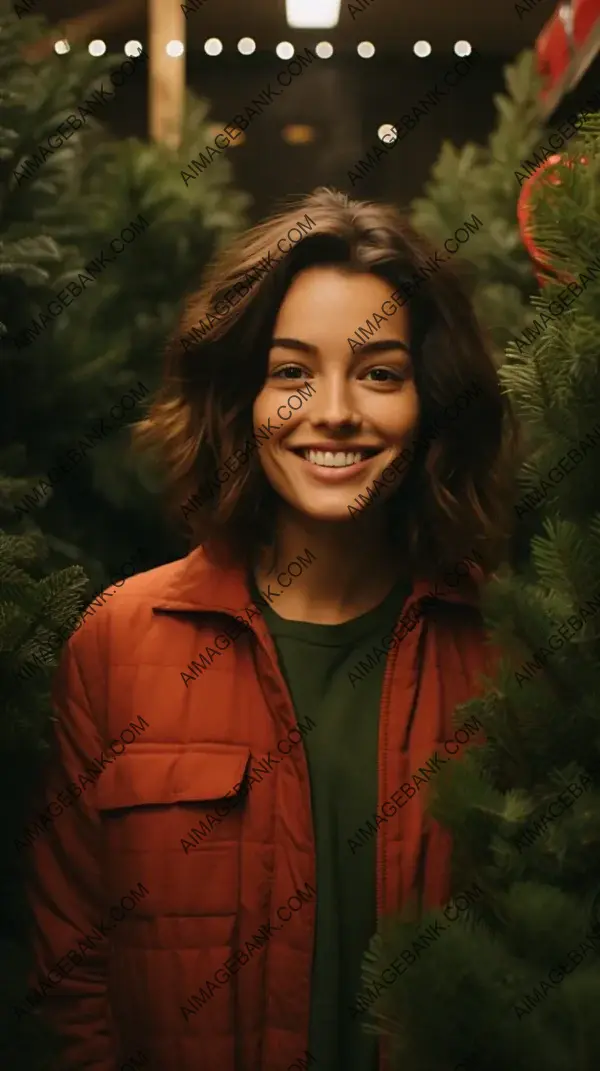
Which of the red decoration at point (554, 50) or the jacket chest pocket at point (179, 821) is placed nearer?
the jacket chest pocket at point (179, 821)

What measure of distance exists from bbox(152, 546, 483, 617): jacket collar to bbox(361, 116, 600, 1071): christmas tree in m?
0.19

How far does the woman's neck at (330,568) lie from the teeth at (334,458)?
92 millimetres

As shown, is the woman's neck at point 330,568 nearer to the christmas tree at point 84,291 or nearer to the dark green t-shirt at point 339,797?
the dark green t-shirt at point 339,797

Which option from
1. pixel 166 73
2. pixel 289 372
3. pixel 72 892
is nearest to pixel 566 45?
pixel 166 73

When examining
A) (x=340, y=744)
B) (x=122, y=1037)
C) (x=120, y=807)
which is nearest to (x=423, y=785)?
(x=340, y=744)

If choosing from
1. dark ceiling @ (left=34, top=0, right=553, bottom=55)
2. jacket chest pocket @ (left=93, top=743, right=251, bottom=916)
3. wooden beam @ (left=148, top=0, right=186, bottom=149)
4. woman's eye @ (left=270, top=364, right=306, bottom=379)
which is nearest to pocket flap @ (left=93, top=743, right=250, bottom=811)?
jacket chest pocket @ (left=93, top=743, right=251, bottom=916)

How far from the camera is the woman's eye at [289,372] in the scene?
1298 mm

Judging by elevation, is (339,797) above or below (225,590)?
below

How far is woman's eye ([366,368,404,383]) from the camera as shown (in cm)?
129

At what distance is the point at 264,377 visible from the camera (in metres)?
1.33

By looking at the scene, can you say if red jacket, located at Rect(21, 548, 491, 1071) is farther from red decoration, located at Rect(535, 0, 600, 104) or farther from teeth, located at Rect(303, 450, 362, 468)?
red decoration, located at Rect(535, 0, 600, 104)

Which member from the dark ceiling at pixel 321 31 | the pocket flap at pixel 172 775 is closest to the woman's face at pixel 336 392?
the pocket flap at pixel 172 775

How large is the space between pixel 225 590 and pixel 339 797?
0.90 ft

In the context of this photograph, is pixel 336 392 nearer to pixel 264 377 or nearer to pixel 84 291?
pixel 264 377
